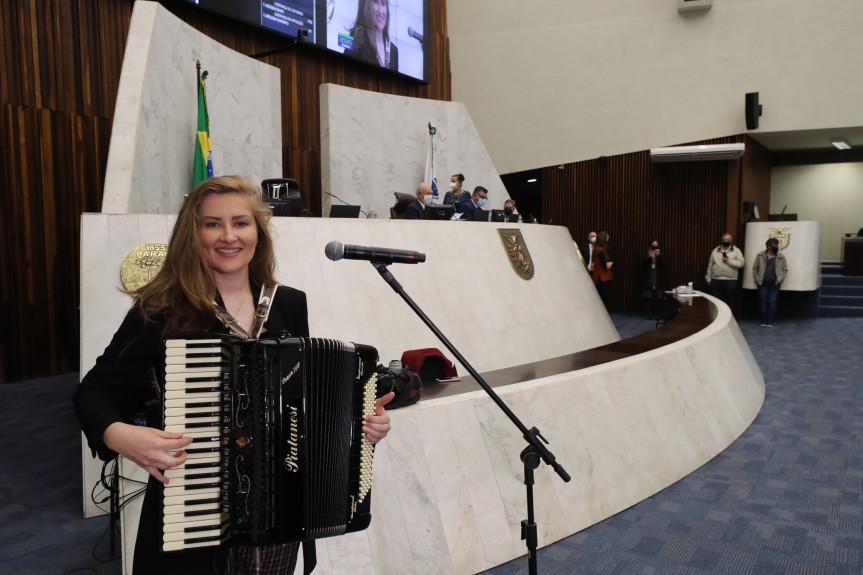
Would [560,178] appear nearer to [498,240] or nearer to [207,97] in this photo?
[498,240]

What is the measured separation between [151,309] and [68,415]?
4447 millimetres

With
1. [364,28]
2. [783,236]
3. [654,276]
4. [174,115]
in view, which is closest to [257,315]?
[174,115]

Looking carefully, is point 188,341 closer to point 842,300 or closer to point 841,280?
point 842,300

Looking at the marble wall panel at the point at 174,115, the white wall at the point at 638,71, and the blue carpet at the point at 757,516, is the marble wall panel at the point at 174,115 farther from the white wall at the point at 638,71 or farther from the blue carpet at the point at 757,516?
the white wall at the point at 638,71

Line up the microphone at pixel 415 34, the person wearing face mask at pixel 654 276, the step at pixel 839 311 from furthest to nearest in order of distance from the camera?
the microphone at pixel 415 34 < the person wearing face mask at pixel 654 276 < the step at pixel 839 311

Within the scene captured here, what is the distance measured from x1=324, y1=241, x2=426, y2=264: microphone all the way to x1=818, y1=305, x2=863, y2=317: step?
36.8 feet

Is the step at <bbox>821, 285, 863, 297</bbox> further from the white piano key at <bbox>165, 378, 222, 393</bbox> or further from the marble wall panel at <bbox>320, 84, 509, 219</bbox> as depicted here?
the white piano key at <bbox>165, 378, 222, 393</bbox>

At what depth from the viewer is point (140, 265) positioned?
3742mm

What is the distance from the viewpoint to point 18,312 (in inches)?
252

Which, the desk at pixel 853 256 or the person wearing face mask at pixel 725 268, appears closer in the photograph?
the person wearing face mask at pixel 725 268

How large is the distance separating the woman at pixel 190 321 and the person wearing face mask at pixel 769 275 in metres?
10.1

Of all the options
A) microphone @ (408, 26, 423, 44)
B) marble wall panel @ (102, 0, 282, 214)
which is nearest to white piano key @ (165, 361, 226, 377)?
marble wall panel @ (102, 0, 282, 214)

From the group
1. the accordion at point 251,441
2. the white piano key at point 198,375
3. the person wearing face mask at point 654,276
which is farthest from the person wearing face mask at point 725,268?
the white piano key at point 198,375

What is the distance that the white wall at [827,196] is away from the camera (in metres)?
13.4
